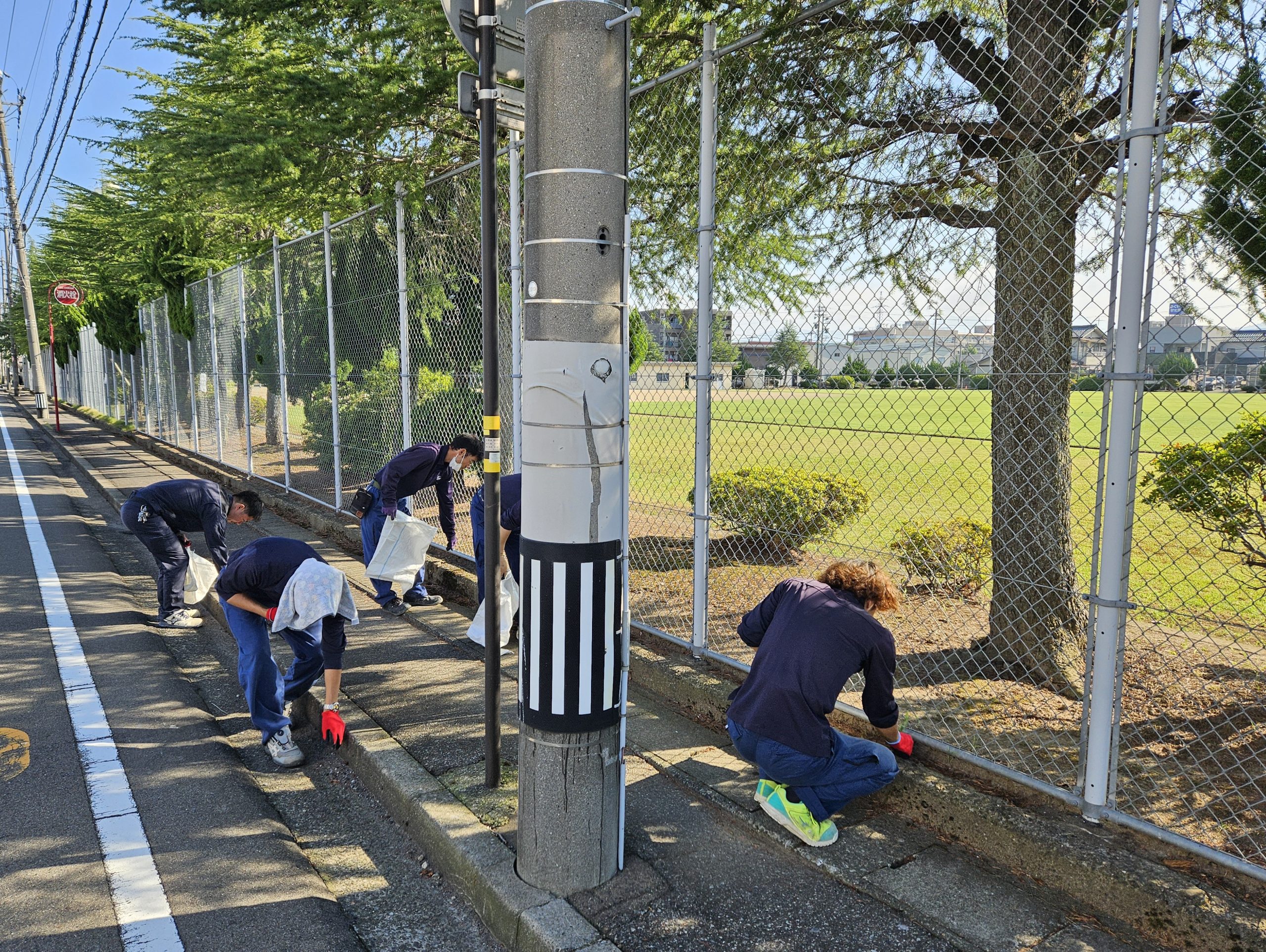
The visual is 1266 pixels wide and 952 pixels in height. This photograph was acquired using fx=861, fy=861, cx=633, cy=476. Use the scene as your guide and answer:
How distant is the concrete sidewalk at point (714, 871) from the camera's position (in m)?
2.97

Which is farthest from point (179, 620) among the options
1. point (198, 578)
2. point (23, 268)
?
point (23, 268)

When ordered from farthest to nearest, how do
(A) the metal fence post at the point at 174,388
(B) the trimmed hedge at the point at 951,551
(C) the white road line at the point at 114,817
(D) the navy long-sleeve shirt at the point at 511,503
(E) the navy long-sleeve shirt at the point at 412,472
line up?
1. (A) the metal fence post at the point at 174,388
2. (E) the navy long-sleeve shirt at the point at 412,472
3. (B) the trimmed hedge at the point at 951,551
4. (D) the navy long-sleeve shirt at the point at 511,503
5. (C) the white road line at the point at 114,817

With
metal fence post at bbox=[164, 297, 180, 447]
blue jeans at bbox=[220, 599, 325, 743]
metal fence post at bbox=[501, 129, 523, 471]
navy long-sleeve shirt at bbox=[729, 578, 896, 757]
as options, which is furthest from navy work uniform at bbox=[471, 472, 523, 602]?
metal fence post at bbox=[164, 297, 180, 447]

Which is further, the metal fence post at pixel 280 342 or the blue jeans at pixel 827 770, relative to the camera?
the metal fence post at pixel 280 342

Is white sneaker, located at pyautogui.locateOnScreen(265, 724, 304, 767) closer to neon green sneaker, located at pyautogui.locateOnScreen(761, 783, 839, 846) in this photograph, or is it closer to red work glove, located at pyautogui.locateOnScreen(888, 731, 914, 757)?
neon green sneaker, located at pyautogui.locateOnScreen(761, 783, 839, 846)

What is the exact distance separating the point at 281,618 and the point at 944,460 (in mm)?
7166

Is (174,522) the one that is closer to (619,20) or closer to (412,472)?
(412,472)

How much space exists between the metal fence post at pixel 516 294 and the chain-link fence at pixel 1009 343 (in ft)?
2.81

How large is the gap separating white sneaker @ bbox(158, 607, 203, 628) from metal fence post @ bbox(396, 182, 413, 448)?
7.37 feet

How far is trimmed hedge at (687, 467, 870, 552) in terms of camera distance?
7.32 meters

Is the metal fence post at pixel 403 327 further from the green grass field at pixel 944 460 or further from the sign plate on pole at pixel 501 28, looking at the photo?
the sign plate on pole at pixel 501 28

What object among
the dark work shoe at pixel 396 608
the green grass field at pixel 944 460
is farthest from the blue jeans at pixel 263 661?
the green grass field at pixel 944 460

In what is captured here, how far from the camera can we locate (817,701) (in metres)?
3.50

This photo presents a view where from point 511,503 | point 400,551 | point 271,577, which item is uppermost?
point 511,503
